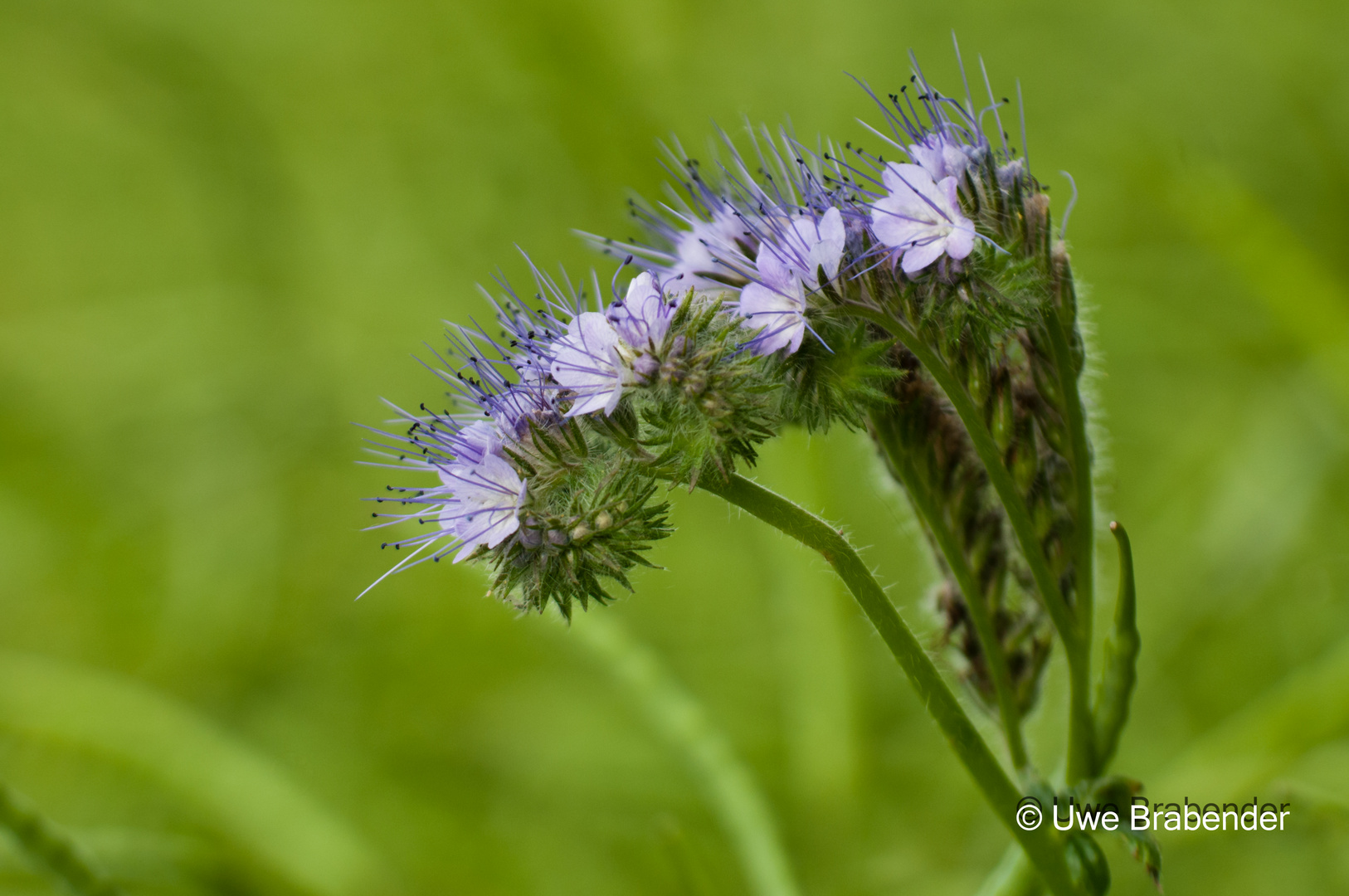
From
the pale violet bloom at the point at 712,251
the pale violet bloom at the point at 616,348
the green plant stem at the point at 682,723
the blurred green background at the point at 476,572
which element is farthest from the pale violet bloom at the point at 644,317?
the green plant stem at the point at 682,723

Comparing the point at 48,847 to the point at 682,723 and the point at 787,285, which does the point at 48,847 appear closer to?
the point at 682,723

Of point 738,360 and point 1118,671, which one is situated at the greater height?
point 738,360

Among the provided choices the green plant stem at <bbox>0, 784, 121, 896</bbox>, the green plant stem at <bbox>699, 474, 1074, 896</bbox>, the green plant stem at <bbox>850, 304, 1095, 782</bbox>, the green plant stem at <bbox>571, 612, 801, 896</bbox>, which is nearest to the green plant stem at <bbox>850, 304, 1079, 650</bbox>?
the green plant stem at <bbox>850, 304, 1095, 782</bbox>

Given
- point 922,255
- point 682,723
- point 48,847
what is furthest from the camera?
point 682,723

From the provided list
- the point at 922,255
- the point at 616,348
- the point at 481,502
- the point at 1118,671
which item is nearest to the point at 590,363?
the point at 616,348

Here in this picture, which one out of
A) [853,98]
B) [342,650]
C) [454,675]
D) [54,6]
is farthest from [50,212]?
[853,98]

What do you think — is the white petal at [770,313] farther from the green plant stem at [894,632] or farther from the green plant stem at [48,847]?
the green plant stem at [48,847]

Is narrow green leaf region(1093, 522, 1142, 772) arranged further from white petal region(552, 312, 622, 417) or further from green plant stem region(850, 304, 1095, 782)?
white petal region(552, 312, 622, 417)
